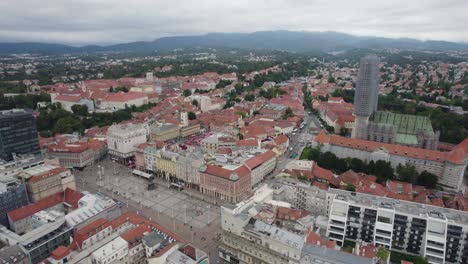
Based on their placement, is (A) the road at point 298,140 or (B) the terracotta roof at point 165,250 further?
(A) the road at point 298,140

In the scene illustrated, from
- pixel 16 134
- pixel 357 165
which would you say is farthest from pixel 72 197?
pixel 357 165

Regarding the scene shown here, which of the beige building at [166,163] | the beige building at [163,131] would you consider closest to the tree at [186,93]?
the beige building at [163,131]

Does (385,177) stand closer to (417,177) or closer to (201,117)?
(417,177)

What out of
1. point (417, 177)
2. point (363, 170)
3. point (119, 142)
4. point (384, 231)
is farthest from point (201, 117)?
point (384, 231)

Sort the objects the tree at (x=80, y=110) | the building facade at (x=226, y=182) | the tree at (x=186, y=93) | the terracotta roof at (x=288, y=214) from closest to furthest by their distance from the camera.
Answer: the terracotta roof at (x=288, y=214)
the building facade at (x=226, y=182)
the tree at (x=80, y=110)
the tree at (x=186, y=93)

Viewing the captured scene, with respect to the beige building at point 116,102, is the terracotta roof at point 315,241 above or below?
below

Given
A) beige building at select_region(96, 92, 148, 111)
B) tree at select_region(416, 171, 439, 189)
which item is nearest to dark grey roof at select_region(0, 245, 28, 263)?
tree at select_region(416, 171, 439, 189)

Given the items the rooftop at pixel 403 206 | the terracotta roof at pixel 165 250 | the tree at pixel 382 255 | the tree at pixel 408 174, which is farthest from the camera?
the tree at pixel 408 174

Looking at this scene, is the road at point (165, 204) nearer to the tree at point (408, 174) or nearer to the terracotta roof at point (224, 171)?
the terracotta roof at point (224, 171)
